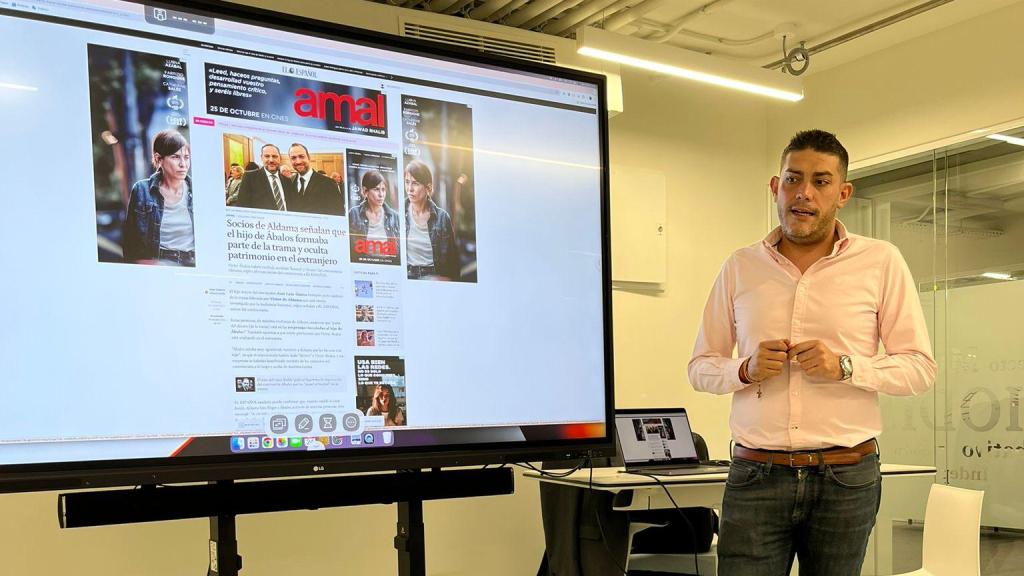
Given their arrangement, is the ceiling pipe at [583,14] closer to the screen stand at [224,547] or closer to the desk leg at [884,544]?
the desk leg at [884,544]

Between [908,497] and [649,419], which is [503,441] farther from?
[908,497]

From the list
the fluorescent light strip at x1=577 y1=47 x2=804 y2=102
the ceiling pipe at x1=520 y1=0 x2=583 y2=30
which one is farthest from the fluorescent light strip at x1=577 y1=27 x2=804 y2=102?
the ceiling pipe at x1=520 y1=0 x2=583 y2=30

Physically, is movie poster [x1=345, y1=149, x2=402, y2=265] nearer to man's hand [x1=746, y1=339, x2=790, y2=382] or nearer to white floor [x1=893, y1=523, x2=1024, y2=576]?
man's hand [x1=746, y1=339, x2=790, y2=382]

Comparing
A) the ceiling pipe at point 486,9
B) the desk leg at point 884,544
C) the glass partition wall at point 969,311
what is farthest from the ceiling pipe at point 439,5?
the desk leg at point 884,544

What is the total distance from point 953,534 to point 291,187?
8.14 feet

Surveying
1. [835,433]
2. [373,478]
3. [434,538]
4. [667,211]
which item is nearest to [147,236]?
[373,478]

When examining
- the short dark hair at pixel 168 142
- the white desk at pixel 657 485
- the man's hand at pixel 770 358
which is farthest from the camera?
the white desk at pixel 657 485

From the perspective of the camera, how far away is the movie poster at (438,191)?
1.89 meters

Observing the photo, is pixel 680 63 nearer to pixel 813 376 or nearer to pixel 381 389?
pixel 813 376

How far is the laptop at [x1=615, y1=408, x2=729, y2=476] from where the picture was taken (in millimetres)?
3377

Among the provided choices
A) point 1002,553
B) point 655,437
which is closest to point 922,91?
point 1002,553

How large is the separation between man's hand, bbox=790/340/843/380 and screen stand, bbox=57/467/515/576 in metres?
0.72

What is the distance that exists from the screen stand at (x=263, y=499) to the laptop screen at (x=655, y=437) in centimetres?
143

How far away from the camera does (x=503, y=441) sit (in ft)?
6.38
